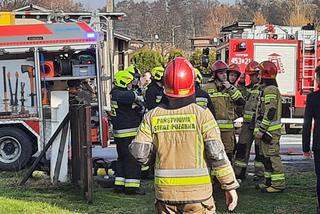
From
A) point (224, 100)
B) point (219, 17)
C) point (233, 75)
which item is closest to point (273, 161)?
point (224, 100)

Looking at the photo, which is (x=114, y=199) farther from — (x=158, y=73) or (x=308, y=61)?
(x=308, y=61)

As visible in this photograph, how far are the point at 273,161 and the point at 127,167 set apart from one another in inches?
78.9

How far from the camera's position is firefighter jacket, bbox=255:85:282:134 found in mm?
7773

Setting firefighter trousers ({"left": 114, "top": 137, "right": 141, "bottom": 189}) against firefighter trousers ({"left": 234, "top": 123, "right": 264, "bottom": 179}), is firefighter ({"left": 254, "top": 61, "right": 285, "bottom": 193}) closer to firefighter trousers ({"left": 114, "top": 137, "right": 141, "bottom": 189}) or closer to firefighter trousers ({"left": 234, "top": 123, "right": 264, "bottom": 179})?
firefighter trousers ({"left": 234, "top": 123, "right": 264, "bottom": 179})

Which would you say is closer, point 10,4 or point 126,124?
point 126,124

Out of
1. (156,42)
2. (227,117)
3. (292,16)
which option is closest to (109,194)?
(227,117)

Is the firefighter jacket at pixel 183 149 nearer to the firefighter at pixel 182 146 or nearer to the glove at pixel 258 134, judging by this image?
the firefighter at pixel 182 146

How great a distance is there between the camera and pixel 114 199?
25.7ft

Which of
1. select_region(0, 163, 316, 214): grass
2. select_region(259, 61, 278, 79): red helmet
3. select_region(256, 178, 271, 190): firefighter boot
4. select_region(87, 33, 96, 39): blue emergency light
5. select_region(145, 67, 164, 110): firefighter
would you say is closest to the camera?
select_region(0, 163, 316, 214): grass

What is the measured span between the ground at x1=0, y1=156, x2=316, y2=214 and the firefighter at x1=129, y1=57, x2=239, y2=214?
3029 millimetres

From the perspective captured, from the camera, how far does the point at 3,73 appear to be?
33.1 ft

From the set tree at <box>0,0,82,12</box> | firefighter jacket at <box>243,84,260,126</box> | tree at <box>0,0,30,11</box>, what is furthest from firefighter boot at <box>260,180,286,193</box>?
tree at <box>0,0,30,11</box>

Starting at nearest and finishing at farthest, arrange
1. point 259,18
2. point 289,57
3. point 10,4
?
1. point 289,57
2. point 10,4
3. point 259,18

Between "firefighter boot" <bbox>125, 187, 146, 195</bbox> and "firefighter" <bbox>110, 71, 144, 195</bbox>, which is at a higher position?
"firefighter" <bbox>110, 71, 144, 195</bbox>
